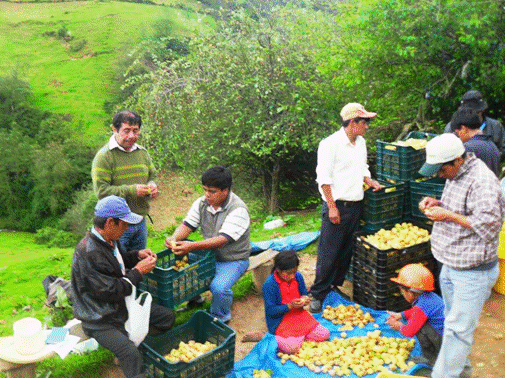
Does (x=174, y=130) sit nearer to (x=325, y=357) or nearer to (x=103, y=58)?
(x=325, y=357)

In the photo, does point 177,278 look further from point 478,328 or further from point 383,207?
point 478,328

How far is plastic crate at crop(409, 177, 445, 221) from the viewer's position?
6207mm

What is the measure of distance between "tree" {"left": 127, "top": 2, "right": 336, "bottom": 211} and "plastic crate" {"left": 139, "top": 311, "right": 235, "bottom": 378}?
810cm

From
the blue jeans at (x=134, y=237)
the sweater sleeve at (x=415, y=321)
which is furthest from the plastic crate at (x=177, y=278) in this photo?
the sweater sleeve at (x=415, y=321)

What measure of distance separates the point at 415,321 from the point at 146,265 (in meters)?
2.57

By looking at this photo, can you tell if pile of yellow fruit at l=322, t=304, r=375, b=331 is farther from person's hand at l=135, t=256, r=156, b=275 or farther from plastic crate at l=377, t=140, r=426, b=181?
person's hand at l=135, t=256, r=156, b=275

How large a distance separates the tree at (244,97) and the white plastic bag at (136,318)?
877 cm

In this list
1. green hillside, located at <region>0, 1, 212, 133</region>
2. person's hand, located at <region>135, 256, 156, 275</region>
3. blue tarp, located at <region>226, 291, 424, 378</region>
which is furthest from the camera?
green hillside, located at <region>0, 1, 212, 133</region>

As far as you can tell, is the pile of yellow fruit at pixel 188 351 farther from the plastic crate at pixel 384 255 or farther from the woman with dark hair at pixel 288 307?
the plastic crate at pixel 384 255

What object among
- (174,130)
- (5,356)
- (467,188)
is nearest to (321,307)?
(467,188)

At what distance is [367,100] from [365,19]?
8.02 feet

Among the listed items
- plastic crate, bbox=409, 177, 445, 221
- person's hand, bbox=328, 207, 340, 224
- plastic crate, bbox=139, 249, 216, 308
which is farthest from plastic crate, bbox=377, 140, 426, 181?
plastic crate, bbox=139, 249, 216, 308

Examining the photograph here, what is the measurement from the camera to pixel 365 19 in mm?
9188

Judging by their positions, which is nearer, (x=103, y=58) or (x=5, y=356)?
(x=5, y=356)
